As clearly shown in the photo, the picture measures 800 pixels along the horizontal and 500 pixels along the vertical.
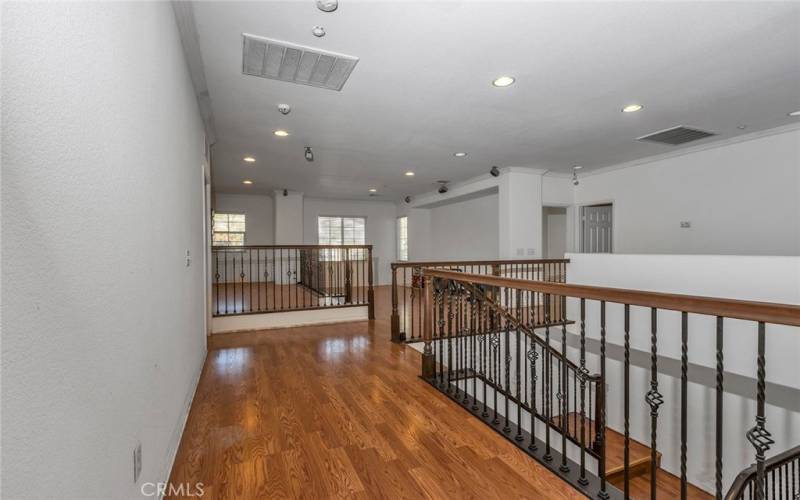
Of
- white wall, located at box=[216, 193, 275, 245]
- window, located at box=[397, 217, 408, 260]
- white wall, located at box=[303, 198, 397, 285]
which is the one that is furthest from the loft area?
window, located at box=[397, 217, 408, 260]

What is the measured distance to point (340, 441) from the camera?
91.1 inches

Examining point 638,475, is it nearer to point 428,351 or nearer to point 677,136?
point 428,351

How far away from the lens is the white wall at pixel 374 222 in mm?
10914

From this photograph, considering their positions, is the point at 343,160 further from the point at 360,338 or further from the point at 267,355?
the point at 267,355

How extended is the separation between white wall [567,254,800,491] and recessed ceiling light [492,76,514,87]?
10.6 ft

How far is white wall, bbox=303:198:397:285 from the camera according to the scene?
10914 millimetres

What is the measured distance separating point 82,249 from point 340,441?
6.11 ft

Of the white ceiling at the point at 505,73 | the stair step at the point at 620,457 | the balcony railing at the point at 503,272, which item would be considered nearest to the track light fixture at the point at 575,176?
the white ceiling at the point at 505,73

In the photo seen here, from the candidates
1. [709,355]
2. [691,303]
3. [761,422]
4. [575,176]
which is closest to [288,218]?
[575,176]

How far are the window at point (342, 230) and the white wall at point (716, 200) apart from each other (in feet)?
22.8

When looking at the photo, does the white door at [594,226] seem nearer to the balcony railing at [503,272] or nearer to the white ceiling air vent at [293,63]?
the balcony railing at [503,272]

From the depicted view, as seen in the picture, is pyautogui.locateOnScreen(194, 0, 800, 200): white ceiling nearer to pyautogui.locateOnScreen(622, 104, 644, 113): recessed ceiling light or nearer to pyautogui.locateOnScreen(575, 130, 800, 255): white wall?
pyautogui.locateOnScreen(622, 104, 644, 113): recessed ceiling light

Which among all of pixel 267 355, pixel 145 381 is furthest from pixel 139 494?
pixel 267 355

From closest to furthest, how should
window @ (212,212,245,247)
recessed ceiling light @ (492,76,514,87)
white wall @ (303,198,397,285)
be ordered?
recessed ceiling light @ (492,76,514,87)
window @ (212,212,245,247)
white wall @ (303,198,397,285)
